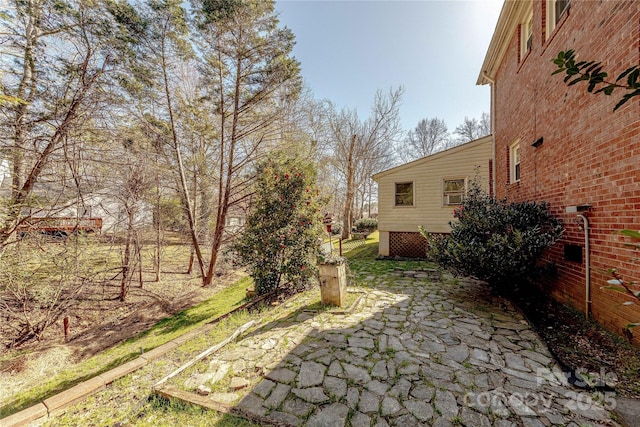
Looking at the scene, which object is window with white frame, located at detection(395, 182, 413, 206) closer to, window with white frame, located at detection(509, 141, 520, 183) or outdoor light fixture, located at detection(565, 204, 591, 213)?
window with white frame, located at detection(509, 141, 520, 183)

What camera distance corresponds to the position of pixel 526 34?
577 centimetres

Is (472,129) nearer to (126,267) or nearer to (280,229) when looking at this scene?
(280,229)

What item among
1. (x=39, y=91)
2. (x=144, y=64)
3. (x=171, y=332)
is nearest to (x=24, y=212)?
(x=39, y=91)

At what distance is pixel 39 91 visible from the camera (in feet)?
13.4

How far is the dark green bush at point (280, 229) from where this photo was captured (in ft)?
18.5

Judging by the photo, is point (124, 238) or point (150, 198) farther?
point (150, 198)

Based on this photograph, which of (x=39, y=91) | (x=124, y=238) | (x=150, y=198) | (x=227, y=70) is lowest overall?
(x=124, y=238)

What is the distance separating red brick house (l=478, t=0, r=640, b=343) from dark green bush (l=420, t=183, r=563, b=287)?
328 millimetres

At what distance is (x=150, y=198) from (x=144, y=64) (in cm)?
347

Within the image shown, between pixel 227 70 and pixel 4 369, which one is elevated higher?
pixel 227 70

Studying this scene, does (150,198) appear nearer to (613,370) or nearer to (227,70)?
(227,70)

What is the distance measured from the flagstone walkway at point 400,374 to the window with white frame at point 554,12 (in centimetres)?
516

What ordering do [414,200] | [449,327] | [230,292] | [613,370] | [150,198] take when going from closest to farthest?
[613,370] < [449,327] < [150,198] < [230,292] < [414,200]

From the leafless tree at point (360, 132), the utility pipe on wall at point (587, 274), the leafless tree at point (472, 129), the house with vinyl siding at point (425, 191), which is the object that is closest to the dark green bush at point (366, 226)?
the leafless tree at point (360, 132)
